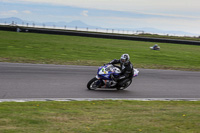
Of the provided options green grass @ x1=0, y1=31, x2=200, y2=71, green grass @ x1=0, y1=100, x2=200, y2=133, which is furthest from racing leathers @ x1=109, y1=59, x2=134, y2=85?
green grass @ x1=0, y1=31, x2=200, y2=71

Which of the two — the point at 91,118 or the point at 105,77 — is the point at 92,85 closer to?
the point at 105,77

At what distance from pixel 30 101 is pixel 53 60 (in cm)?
→ 1086

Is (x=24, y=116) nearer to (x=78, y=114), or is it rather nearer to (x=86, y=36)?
(x=78, y=114)

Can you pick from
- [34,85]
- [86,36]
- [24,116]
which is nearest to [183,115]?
[24,116]

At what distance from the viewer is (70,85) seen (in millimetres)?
12461

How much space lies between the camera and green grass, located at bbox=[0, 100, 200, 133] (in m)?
6.29

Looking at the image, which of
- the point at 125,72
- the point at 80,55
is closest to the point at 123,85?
the point at 125,72

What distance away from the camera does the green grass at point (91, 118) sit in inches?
247

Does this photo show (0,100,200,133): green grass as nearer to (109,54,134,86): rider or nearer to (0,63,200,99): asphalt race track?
(0,63,200,99): asphalt race track

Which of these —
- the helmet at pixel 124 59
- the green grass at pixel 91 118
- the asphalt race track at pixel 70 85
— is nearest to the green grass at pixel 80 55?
the asphalt race track at pixel 70 85

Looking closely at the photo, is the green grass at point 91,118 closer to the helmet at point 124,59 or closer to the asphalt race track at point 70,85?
the asphalt race track at point 70,85

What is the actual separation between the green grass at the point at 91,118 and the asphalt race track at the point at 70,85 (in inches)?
62.5

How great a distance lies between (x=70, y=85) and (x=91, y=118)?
523 cm

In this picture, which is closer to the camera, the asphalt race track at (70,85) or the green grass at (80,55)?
the asphalt race track at (70,85)
